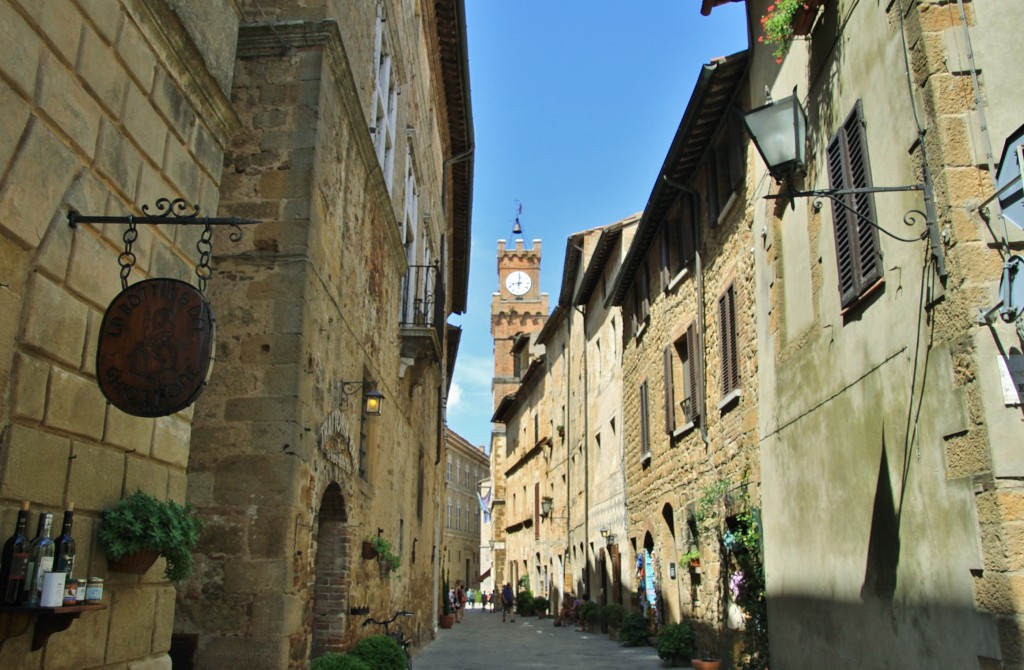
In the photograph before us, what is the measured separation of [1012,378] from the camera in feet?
15.4

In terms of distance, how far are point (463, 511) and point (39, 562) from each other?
2377 inches

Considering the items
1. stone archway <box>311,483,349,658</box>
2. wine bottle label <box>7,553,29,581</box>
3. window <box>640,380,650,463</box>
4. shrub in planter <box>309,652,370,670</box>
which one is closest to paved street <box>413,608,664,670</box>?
window <box>640,380,650,463</box>

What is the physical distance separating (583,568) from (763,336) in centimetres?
1626

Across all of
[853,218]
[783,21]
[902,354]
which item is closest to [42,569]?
[902,354]

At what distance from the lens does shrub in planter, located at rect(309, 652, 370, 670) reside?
7887mm

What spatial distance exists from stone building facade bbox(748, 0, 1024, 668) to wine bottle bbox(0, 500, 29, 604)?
467cm

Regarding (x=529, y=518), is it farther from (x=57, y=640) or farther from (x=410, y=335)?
(x=57, y=640)

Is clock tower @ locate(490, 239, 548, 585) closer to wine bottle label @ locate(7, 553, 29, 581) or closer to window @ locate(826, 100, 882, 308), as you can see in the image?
window @ locate(826, 100, 882, 308)

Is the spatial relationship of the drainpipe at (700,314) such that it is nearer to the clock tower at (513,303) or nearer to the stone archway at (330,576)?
the stone archway at (330,576)

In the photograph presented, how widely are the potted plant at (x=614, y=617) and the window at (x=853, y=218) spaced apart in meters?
12.7

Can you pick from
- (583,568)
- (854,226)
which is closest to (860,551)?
(854,226)

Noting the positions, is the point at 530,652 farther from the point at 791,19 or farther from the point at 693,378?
the point at 791,19

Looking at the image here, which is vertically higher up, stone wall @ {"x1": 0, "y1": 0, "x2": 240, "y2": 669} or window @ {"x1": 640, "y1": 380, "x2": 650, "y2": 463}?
window @ {"x1": 640, "y1": 380, "x2": 650, "y2": 463}

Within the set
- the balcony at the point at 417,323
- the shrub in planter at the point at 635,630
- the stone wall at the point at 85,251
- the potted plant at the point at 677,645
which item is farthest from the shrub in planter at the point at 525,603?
the stone wall at the point at 85,251
